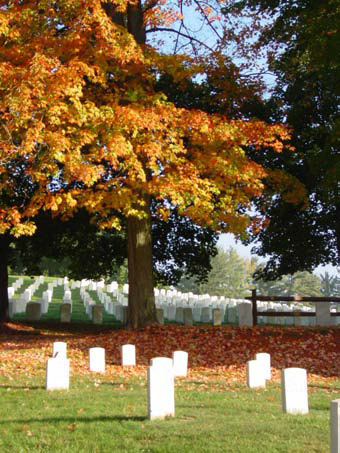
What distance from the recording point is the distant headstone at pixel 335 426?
17.8ft

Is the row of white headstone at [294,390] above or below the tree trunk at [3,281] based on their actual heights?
below

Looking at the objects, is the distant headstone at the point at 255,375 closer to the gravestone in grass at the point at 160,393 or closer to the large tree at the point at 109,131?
the gravestone in grass at the point at 160,393

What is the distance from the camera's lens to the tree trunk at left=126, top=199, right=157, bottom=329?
18984 mm

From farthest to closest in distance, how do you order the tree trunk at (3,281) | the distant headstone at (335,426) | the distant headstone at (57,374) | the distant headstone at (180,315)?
the distant headstone at (180,315)
the tree trunk at (3,281)
the distant headstone at (57,374)
the distant headstone at (335,426)

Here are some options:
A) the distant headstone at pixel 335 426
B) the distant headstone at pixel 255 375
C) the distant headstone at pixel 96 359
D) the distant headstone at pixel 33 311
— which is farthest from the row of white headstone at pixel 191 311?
the distant headstone at pixel 335 426

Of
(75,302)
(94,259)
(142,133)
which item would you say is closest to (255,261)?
(75,302)

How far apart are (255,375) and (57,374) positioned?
3.25 meters

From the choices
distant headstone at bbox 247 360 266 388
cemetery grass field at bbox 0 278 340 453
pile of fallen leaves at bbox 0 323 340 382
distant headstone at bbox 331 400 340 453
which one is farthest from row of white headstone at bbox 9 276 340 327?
distant headstone at bbox 331 400 340 453

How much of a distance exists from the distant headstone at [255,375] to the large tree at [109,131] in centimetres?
582

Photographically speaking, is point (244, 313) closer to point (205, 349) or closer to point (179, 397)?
point (205, 349)

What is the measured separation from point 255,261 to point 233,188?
136 m

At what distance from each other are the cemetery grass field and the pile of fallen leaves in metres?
0.03

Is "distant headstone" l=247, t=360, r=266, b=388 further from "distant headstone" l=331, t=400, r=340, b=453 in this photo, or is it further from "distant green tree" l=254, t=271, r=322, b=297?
"distant green tree" l=254, t=271, r=322, b=297

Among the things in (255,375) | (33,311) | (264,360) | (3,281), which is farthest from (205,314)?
(255,375)
